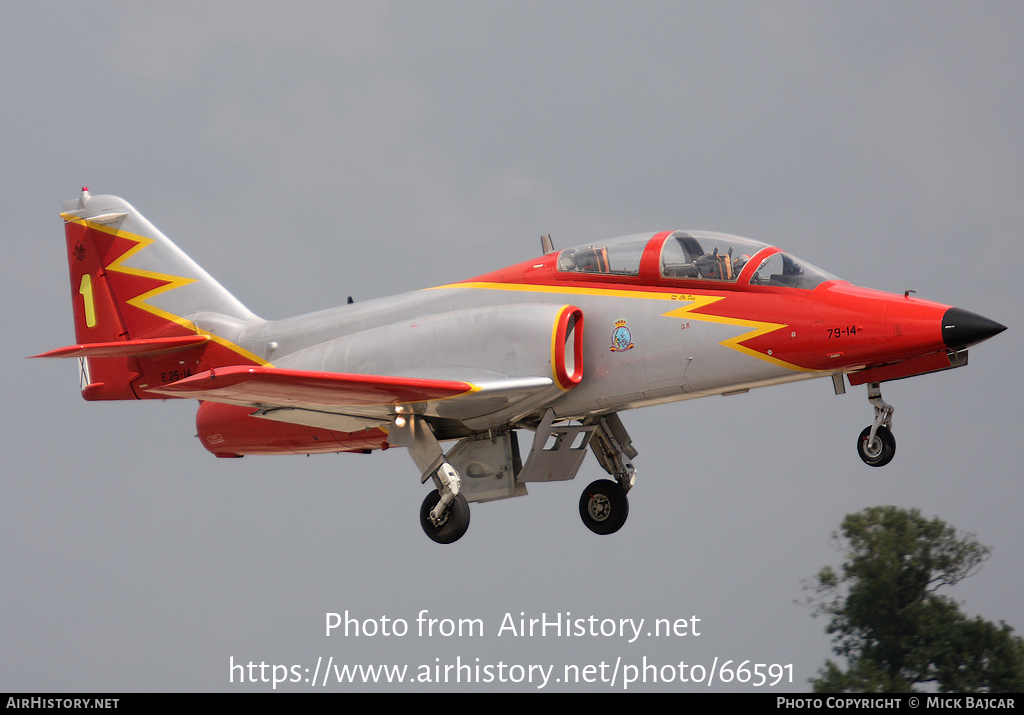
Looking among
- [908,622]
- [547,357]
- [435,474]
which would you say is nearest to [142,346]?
[435,474]

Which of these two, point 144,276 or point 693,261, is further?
point 144,276

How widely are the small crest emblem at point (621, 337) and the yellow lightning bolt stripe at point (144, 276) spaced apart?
5966mm

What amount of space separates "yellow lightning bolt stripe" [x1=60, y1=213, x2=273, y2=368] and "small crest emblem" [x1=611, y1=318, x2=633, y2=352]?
5.97 m

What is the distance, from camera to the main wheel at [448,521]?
1470 centimetres

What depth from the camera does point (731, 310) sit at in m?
13.6

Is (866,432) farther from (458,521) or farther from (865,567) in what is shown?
(865,567)

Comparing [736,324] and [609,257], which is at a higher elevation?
[609,257]

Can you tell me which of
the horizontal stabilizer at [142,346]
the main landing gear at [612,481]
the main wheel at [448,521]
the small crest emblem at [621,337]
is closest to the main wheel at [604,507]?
the main landing gear at [612,481]

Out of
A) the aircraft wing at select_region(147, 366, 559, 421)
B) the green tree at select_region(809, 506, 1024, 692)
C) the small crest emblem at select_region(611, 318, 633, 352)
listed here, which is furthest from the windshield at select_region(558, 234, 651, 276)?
the green tree at select_region(809, 506, 1024, 692)

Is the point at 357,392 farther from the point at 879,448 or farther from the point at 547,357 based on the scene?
the point at 879,448

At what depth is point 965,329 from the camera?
1241 centimetres

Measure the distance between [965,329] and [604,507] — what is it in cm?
561

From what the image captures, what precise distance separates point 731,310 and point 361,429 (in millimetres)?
5031

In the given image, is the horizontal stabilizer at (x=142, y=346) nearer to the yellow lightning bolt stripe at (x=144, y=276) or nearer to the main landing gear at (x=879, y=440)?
the yellow lightning bolt stripe at (x=144, y=276)
